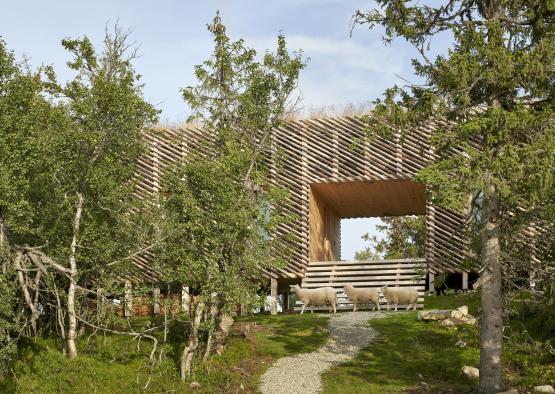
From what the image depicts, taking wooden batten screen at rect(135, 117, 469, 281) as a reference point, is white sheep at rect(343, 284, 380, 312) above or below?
below

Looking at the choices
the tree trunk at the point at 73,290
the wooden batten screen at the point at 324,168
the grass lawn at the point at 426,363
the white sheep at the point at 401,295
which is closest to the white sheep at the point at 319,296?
the wooden batten screen at the point at 324,168

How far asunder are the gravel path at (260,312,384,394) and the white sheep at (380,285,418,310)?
158cm

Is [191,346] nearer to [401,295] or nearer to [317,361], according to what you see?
[317,361]

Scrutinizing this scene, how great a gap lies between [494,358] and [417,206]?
14.2m

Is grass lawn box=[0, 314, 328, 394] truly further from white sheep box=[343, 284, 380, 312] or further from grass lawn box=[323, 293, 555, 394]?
white sheep box=[343, 284, 380, 312]

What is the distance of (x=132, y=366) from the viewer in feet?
54.5

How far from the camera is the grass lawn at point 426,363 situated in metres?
15.1

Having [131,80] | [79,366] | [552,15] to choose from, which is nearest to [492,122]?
[552,15]

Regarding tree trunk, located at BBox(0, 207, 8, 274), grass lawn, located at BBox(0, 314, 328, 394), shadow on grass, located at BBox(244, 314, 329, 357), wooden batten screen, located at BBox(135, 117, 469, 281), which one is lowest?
grass lawn, located at BBox(0, 314, 328, 394)

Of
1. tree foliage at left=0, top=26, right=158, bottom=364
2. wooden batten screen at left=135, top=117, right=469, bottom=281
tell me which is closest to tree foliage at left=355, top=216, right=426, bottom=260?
wooden batten screen at left=135, top=117, right=469, bottom=281

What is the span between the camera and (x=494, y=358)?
13945mm

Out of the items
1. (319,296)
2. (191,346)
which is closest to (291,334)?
(319,296)

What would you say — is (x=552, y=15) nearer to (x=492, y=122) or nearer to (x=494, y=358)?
(x=492, y=122)

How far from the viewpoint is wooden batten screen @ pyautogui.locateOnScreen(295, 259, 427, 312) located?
→ 23.2 metres
